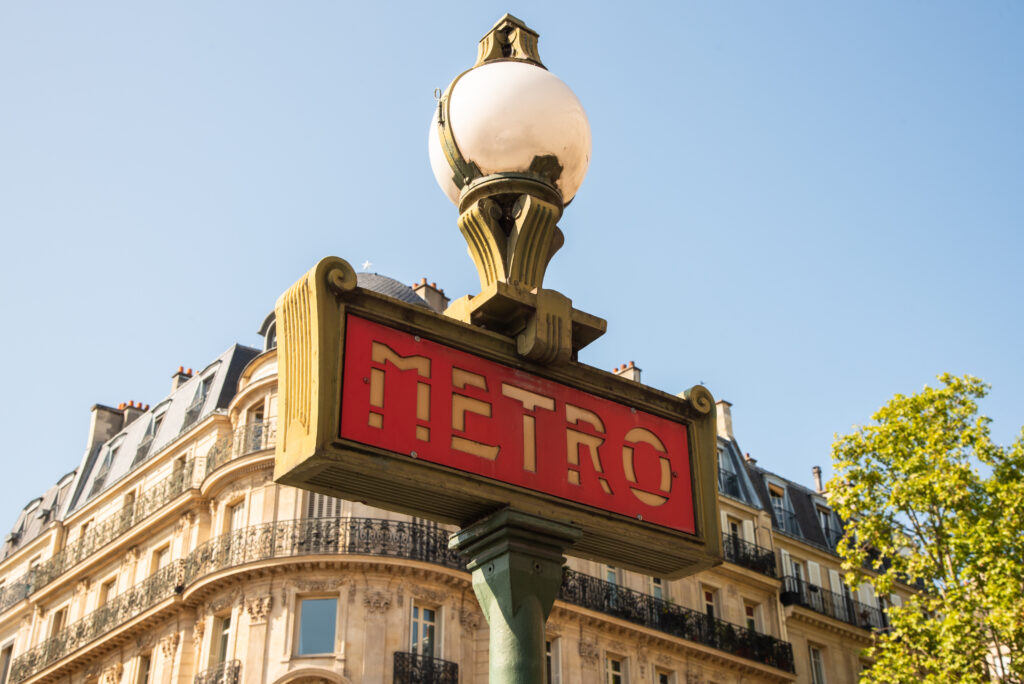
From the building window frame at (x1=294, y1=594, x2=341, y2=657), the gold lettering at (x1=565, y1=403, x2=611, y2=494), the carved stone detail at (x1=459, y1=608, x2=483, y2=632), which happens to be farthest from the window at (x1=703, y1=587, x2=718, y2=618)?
the gold lettering at (x1=565, y1=403, x2=611, y2=494)

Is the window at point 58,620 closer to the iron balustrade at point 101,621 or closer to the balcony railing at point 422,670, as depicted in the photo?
the iron balustrade at point 101,621

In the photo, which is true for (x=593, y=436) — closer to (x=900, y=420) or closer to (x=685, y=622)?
(x=900, y=420)

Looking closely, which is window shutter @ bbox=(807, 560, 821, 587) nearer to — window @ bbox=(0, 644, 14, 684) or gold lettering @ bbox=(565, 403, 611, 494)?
window @ bbox=(0, 644, 14, 684)

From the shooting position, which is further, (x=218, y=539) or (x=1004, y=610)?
(x=218, y=539)

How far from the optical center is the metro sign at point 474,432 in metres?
3.78

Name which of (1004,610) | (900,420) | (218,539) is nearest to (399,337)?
(1004,610)

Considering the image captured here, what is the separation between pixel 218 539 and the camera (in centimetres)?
2722

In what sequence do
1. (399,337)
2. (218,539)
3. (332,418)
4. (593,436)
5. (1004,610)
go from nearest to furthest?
(332,418)
(399,337)
(593,436)
(1004,610)
(218,539)

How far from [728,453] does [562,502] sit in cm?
3290

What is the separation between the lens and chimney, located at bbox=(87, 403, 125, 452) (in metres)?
38.0

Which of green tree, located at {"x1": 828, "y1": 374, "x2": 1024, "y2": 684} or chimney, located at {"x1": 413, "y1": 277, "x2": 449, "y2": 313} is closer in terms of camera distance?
green tree, located at {"x1": 828, "y1": 374, "x2": 1024, "y2": 684}

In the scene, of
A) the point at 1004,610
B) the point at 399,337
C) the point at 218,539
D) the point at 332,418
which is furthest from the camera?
the point at 218,539

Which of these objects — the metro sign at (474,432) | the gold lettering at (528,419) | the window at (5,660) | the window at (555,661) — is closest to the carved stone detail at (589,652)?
the window at (555,661)

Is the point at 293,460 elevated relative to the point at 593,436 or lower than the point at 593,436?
lower
